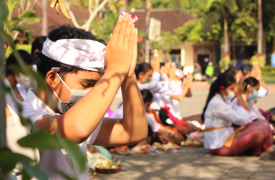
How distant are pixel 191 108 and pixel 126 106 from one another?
10.9 meters

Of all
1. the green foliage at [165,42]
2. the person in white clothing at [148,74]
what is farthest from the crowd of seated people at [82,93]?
the green foliage at [165,42]

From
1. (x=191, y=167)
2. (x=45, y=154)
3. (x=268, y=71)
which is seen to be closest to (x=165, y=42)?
(x=268, y=71)

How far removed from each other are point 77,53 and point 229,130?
447 centimetres

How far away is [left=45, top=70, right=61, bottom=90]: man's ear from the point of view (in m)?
1.69

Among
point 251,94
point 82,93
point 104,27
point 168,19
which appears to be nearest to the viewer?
point 82,93

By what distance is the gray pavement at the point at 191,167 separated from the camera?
4518mm

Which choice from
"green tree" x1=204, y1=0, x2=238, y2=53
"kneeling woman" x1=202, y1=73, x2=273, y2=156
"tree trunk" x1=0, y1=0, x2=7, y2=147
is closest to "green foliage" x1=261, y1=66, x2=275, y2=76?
"green tree" x1=204, y1=0, x2=238, y2=53

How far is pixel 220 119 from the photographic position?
5758 mm

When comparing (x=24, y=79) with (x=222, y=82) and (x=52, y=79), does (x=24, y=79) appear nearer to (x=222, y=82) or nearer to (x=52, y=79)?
(x=52, y=79)

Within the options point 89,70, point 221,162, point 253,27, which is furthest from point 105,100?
point 253,27

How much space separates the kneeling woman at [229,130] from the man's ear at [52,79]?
4.25 metres

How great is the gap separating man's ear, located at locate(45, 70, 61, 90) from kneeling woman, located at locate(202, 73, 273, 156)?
4.25 meters

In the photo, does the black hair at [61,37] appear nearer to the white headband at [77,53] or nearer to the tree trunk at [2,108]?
the white headband at [77,53]

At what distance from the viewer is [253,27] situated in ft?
101
